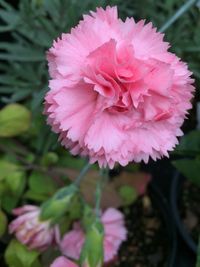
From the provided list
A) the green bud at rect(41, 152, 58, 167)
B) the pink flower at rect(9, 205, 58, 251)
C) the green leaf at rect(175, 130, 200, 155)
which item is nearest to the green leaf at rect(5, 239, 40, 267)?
the pink flower at rect(9, 205, 58, 251)

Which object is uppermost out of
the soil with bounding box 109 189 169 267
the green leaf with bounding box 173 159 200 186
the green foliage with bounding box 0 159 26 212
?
the green foliage with bounding box 0 159 26 212

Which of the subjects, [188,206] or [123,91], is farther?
[188,206]

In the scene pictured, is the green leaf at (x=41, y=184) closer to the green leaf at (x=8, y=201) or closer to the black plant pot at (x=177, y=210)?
the green leaf at (x=8, y=201)

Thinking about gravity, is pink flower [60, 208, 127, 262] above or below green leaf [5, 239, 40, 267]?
below

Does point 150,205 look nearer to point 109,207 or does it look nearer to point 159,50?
point 109,207

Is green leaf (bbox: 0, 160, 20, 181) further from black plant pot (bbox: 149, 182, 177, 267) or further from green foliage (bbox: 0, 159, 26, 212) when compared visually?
black plant pot (bbox: 149, 182, 177, 267)

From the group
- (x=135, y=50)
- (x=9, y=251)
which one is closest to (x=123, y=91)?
(x=135, y=50)

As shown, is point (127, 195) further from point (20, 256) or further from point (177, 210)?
point (20, 256)
